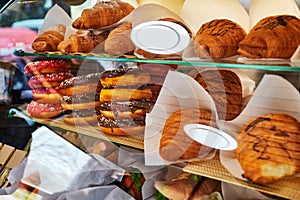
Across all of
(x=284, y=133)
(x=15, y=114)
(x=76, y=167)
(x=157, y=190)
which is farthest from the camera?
(x=15, y=114)

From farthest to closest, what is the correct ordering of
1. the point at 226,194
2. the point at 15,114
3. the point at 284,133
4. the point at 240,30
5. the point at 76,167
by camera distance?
the point at 15,114 < the point at 76,167 < the point at 226,194 < the point at 240,30 < the point at 284,133

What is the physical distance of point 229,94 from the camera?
0.85 m

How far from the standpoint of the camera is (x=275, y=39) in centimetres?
71

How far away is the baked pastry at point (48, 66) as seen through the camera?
1278 millimetres

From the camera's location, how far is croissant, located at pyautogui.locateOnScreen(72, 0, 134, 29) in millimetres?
1062

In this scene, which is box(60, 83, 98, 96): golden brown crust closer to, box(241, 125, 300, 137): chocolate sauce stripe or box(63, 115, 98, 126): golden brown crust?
box(63, 115, 98, 126): golden brown crust

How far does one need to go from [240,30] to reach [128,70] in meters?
0.35

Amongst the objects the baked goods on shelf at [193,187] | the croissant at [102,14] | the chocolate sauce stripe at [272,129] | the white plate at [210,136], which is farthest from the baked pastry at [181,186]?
the croissant at [102,14]

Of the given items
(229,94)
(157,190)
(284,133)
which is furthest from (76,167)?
(284,133)

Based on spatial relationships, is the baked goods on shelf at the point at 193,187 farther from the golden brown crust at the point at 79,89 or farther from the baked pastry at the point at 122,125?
the golden brown crust at the point at 79,89

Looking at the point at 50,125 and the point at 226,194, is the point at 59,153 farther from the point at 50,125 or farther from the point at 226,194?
the point at 226,194

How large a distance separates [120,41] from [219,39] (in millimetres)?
294

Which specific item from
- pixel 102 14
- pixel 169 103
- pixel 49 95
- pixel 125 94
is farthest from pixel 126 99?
pixel 49 95

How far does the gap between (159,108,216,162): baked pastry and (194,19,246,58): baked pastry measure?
0.44 ft
